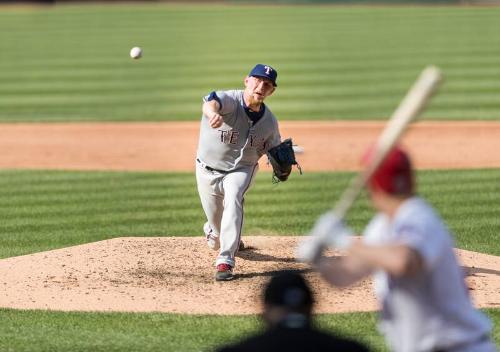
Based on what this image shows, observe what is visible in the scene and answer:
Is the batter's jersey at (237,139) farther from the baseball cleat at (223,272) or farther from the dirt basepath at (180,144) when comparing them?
the dirt basepath at (180,144)

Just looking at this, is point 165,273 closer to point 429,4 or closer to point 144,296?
point 144,296

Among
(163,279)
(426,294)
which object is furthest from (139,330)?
(426,294)

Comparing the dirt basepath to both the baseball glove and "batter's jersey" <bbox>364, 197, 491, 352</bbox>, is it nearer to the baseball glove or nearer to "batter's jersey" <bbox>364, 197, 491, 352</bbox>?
the baseball glove

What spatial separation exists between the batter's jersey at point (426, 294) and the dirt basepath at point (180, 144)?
10.6 metres

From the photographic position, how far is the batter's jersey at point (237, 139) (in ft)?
29.6

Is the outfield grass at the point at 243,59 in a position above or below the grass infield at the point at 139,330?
above

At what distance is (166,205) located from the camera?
12.3 m

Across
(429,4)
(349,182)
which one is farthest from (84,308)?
(429,4)

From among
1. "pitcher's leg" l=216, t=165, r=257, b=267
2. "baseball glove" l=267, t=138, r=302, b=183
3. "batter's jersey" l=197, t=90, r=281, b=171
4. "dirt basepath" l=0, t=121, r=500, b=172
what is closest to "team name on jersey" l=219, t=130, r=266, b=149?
"batter's jersey" l=197, t=90, r=281, b=171

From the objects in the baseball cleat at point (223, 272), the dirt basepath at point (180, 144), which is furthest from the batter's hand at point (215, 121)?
the dirt basepath at point (180, 144)

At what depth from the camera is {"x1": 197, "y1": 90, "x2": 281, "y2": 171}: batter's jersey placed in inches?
355

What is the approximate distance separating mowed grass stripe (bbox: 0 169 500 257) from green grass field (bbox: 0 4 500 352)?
0.02 meters

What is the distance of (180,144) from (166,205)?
4692 millimetres

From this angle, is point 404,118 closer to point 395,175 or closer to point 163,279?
point 395,175
